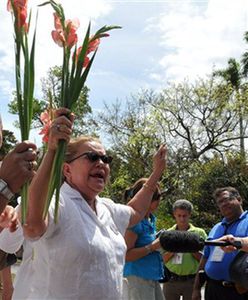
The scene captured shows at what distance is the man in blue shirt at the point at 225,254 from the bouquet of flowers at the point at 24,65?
11.0 ft

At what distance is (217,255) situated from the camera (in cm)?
515

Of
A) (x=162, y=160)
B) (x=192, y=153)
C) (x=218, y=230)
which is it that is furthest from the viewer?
(x=192, y=153)

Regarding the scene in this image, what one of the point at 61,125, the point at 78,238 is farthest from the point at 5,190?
the point at 78,238

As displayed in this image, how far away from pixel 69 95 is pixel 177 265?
4446mm

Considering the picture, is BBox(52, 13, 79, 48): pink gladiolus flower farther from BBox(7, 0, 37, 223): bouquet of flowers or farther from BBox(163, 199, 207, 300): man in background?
BBox(163, 199, 207, 300): man in background

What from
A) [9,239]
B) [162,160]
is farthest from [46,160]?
[162,160]

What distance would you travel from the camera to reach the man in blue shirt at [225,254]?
5043 millimetres

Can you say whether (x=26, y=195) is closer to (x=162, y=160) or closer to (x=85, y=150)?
(x=85, y=150)

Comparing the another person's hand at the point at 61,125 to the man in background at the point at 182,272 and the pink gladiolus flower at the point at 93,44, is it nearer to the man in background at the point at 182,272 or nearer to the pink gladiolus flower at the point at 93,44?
the pink gladiolus flower at the point at 93,44

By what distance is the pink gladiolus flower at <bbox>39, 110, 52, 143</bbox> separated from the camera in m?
2.26

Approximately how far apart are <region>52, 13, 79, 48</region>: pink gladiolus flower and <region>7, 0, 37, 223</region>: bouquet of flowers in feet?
0.31

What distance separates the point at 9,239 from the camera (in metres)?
2.53

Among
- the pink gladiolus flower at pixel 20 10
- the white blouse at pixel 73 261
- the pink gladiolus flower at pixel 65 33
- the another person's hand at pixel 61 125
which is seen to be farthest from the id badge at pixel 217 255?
the pink gladiolus flower at pixel 20 10

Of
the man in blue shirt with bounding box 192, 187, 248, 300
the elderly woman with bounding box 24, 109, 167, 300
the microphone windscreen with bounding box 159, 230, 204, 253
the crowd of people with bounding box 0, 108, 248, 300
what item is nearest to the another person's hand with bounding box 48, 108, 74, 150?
the crowd of people with bounding box 0, 108, 248, 300
